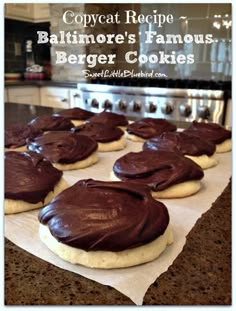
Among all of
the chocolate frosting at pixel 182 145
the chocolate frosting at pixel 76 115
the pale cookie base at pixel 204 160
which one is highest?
the chocolate frosting at pixel 76 115

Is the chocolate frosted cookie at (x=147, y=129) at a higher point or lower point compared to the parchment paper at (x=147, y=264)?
higher

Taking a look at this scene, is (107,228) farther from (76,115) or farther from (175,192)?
(76,115)

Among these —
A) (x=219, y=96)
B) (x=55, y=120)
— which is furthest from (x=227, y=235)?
(x=219, y=96)

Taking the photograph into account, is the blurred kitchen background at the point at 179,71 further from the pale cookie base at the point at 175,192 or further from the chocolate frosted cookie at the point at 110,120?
the pale cookie base at the point at 175,192

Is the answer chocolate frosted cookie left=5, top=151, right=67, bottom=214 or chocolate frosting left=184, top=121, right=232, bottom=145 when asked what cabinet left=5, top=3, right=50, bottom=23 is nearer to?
chocolate frosted cookie left=5, top=151, right=67, bottom=214

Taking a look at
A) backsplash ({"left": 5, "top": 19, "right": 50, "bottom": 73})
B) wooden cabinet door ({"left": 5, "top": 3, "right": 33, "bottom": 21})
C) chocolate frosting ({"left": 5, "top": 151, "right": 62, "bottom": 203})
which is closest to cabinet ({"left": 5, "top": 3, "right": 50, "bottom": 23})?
wooden cabinet door ({"left": 5, "top": 3, "right": 33, "bottom": 21})

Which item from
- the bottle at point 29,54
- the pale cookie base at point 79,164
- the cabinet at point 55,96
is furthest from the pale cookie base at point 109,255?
the bottle at point 29,54
